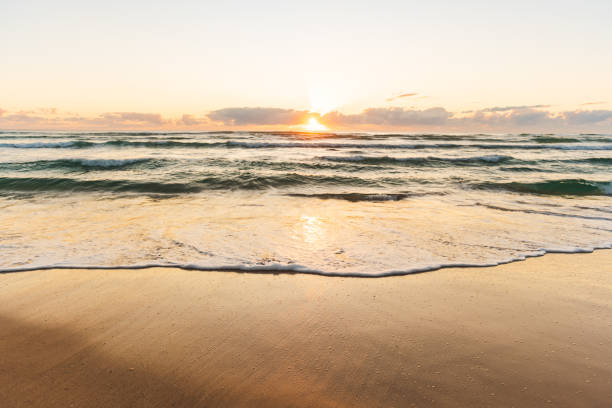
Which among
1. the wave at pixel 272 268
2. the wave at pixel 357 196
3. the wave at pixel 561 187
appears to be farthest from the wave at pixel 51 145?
the wave at pixel 561 187

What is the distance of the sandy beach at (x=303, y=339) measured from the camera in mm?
Answer: 2350

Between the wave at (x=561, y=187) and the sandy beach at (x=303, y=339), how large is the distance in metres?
8.21

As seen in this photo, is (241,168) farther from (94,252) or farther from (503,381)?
(503,381)

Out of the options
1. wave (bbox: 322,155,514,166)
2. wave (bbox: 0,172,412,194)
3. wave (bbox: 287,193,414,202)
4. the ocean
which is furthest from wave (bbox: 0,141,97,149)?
wave (bbox: 287,193,414,202)

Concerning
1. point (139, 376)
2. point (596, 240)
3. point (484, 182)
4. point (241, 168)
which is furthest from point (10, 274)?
point (484, 182)

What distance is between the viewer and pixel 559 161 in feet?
64.2

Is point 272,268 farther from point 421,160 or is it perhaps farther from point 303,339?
point 421,160

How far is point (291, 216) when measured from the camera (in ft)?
25.0

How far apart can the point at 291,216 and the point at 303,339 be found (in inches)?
185

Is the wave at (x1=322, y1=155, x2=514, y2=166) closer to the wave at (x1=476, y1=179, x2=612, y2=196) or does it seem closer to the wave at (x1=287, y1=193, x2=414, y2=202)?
the wave at (x1=476, y1=179, x2=612, y2=196)

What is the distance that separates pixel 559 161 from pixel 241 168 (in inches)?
697

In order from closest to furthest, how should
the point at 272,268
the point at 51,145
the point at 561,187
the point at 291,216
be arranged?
1. the point at 272,268
2. the point at 291,216
3. the point at 561,187
4. the point at 51,145

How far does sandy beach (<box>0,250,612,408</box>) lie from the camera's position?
7.71 feet

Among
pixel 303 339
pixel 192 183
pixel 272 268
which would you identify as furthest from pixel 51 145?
pixel 303 339
